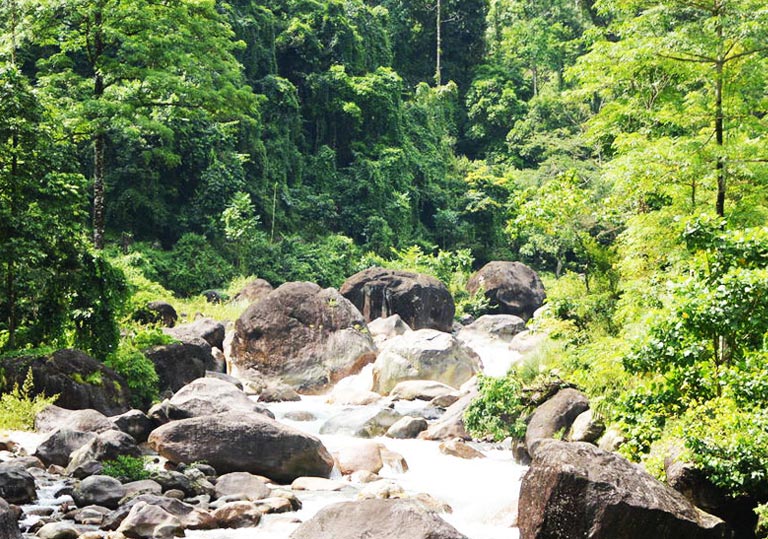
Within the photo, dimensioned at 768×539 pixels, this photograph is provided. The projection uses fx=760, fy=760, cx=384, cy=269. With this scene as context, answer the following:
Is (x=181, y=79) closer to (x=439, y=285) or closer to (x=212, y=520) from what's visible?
(x=212, y=520)

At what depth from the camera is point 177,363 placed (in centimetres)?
1592

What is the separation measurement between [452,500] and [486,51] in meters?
43.8

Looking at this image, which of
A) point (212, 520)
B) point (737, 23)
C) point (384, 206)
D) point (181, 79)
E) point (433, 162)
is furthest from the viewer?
point (433, 162)

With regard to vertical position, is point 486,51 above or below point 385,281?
above

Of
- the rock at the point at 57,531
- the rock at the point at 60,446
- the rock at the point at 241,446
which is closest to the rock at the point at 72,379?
the rock at the point at 60,446

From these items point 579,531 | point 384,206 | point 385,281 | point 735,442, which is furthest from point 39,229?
point 384,206

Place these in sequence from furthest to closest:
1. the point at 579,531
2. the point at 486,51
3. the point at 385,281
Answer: the point at 486,51, the point at 385,281, the point at 579,531

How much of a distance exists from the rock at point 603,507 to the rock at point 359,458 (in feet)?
16.5

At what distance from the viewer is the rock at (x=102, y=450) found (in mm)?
9781

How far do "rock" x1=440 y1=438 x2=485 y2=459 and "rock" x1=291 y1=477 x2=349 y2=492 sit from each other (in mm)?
2596

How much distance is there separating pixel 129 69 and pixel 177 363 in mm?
6862

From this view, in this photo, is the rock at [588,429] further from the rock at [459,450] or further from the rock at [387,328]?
the rock at [387,328]

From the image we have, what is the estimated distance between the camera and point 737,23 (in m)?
10.1

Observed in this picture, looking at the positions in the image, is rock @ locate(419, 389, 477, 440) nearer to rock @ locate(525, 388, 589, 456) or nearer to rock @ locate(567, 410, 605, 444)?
rock @ locate(525, 388, 589, 456)
